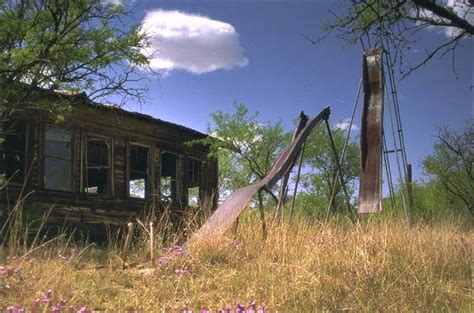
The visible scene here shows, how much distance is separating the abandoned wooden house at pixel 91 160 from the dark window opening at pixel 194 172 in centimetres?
4

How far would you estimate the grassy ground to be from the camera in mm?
5051

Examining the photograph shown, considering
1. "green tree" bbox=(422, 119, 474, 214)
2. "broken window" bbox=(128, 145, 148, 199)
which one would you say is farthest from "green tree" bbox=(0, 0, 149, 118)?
"green tree" bbox=(422, 119, 474, 214)

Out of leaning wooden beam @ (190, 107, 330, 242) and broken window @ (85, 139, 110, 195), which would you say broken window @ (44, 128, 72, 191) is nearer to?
broken window @ (85, 139, 110, 195)

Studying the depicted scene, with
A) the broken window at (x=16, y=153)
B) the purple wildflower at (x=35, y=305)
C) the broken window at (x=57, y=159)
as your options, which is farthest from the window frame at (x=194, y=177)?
the purple wildflower at (x=35, y=305)

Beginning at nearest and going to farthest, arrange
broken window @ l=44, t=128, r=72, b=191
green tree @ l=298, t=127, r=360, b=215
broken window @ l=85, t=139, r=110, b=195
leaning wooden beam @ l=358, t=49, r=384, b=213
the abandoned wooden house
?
leaning wooden beam @ l=358, t=49, r=384, b=213, the abandoned wooden house, broken window @ l=44, t=128, r=72, b=191, broken window @ l=85, t=139, r=110, b=195, green tree @ l=298, t=127, r=360, b=215

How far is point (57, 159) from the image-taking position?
1627 centimetres

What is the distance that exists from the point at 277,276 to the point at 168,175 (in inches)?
693

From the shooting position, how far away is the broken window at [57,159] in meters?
16.0

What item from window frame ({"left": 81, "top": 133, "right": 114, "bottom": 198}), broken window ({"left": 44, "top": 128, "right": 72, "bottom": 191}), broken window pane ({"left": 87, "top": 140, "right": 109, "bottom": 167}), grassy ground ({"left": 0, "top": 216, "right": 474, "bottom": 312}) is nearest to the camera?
grassy ground ({"left": 0, "top": 216, "right": 474, "bottom": 312})

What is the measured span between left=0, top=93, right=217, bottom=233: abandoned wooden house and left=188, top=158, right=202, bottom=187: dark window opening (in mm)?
42

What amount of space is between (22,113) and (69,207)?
168 inches

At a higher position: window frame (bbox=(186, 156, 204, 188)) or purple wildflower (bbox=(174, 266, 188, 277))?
window frame (bbox=(186, 156, 204, 188))

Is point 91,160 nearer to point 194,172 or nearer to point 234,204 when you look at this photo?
point 194,172

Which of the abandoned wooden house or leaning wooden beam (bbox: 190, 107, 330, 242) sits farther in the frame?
the abandoned wooden house
